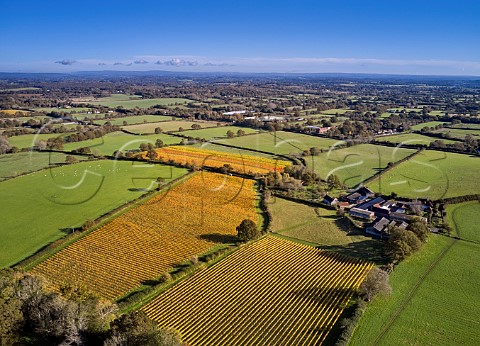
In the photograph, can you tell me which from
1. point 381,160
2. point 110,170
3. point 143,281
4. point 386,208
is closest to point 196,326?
point 143,281

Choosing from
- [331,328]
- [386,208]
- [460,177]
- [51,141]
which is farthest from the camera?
[51,141]

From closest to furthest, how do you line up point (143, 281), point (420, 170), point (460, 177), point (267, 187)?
point (143, 281), point (267, 187), point (460, 177), point (420, 170)

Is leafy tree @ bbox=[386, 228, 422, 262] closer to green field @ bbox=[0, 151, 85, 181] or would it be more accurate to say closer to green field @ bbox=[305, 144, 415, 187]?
green field @ bbox=[305, 144, 415, 187]

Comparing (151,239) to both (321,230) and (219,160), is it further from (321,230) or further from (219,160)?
(219,160)

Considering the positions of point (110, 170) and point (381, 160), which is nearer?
point (110, 170)

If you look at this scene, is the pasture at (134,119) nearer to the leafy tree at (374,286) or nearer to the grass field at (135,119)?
the grass field at (135,119)

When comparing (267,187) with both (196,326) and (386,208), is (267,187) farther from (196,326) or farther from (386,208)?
(196,326)

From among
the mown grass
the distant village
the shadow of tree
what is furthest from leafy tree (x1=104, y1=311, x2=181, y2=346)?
the distant village
